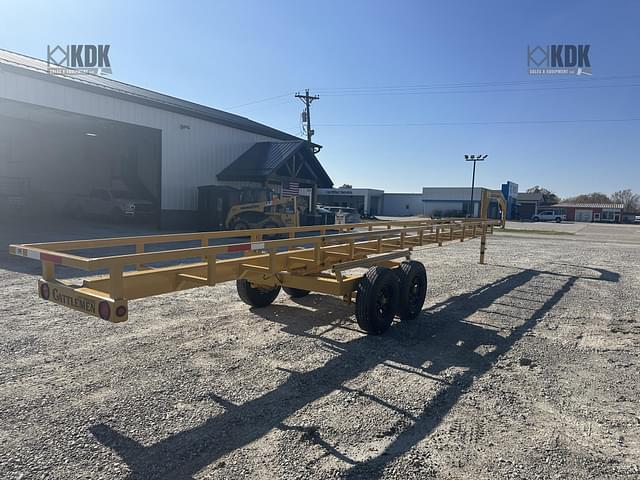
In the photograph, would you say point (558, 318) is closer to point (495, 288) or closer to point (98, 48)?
point (495, 288)

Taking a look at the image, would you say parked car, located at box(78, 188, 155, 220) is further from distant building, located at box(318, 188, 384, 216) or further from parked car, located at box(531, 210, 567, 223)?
parked car, located at box(531, 210, 567, 223)

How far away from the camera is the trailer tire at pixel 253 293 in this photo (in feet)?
21.7

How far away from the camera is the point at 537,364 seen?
4.82m

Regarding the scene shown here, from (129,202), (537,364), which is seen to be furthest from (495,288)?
(129,202)

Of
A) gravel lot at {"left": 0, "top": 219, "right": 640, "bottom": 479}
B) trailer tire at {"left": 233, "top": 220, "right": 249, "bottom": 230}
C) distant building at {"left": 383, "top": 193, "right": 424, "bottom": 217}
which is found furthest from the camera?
distant building at {"left": 383, "top": 193, "right": 424, "bottom": 217}

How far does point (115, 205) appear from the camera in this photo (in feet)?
72.7

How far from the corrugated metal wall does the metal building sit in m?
0.04

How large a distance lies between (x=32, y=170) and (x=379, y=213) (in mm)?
57395

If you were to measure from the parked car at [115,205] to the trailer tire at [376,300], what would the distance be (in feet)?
59.6

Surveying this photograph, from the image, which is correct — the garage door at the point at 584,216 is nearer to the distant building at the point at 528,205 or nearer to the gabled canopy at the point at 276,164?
the distant building at the point at 528,205

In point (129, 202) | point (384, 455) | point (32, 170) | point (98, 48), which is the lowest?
point (384, 455)

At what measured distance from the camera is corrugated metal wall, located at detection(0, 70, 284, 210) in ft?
51.1

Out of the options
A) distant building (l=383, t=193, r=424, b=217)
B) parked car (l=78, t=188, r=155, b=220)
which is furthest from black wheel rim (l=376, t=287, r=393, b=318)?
distant building (l=383, t=193, r=424, b=217)

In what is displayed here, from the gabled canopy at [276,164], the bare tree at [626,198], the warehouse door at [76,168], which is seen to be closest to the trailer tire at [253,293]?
the warehouse door at [76,168]
